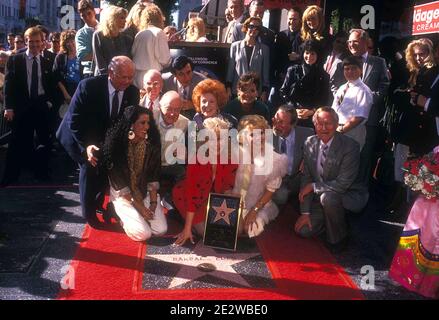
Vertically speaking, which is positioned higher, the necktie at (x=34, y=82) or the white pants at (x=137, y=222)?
the necktie at (x=34, y=82)

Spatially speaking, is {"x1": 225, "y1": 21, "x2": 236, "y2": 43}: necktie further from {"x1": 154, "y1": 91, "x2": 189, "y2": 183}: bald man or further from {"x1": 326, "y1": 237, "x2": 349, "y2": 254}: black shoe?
{"x1": 326, "y1": 237, "x2": 349, "y2": 254}: black shoe

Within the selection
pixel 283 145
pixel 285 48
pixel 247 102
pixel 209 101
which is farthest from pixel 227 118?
pixel 285 48

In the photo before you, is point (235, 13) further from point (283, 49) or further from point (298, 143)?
point (298, 143)

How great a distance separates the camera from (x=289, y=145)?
17.1 ft

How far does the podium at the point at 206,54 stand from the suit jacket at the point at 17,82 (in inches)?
71.9

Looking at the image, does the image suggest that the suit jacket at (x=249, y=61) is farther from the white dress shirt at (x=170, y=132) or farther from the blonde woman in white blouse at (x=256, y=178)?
the blonde woman in white blouse at (x=256, y=178)

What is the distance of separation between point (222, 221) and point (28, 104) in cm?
357

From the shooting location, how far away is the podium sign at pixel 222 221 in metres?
4.22

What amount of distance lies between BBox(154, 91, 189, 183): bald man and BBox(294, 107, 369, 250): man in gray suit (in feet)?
4.22

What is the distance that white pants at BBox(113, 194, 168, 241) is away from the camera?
14.7 feet

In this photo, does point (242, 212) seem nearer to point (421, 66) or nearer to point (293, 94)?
point (293, 94)

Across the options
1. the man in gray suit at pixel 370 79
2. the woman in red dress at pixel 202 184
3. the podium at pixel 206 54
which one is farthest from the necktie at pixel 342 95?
the podium at pixel 206 54

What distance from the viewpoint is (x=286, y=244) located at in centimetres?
463

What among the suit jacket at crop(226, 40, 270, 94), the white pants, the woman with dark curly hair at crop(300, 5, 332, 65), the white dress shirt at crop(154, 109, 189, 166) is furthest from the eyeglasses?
the white pants
